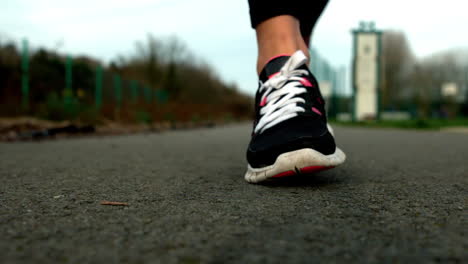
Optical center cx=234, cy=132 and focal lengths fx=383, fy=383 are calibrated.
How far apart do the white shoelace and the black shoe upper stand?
1 cm

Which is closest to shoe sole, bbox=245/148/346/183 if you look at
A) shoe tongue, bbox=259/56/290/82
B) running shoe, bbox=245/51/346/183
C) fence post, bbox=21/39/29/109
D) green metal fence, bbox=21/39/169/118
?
running shoe, bbox=245/51/346/183

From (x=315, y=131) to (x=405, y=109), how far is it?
26.7m

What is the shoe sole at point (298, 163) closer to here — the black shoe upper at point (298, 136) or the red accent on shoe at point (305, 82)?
the black shoe upper at point (298, 136)

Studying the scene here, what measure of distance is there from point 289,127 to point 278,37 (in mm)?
303

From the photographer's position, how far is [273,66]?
112 cm

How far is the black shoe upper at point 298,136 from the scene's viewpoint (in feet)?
3.06

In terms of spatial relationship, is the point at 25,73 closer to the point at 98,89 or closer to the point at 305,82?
the point at 98,89

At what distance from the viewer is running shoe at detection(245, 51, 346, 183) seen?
2.99 ft

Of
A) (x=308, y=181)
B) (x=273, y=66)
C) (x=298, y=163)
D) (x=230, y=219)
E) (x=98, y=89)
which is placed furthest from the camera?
(x=98, y=89)

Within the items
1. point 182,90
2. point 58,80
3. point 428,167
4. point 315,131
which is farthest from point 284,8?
point 182,90

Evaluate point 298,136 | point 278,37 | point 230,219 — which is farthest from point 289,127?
point 230,219

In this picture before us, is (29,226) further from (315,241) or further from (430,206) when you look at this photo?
(430,206)

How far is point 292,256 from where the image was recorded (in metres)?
0.45

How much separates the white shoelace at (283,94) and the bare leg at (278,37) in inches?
2.1
